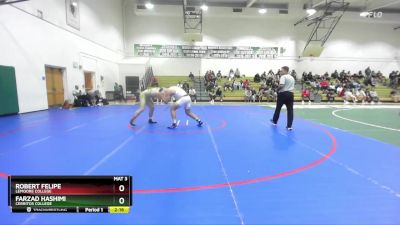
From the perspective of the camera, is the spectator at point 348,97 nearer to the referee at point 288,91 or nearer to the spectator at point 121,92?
the referee at point 288,91

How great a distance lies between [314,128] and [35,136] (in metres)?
8.02

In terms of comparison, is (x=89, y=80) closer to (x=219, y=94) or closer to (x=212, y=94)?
(x=212, y=94)

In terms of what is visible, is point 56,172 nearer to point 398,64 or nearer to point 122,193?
point 122,193

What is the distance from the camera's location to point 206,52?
1017 inches

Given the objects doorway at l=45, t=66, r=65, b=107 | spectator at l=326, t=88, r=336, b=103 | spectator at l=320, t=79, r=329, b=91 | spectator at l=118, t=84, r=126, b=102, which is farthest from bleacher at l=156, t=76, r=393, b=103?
doorway at l=45, t=66, r=65, b=107

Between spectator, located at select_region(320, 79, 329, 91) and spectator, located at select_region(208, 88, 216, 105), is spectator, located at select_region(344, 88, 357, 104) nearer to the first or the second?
spectator, located at select_region(320, 79, 329, 91)

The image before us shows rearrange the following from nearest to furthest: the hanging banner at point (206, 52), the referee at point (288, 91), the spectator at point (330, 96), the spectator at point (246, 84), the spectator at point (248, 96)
Result: the referee at point (288, 91) → the spectator at point (248, 96) → the spectator at point (330, 96) → the spectator at point (246, 84) → the hanging banner at point (206, 52)
